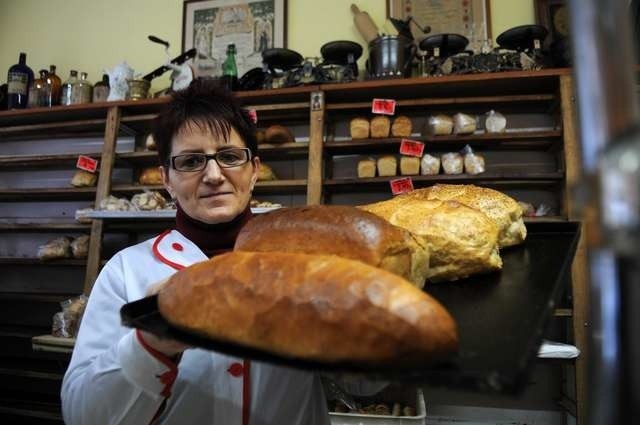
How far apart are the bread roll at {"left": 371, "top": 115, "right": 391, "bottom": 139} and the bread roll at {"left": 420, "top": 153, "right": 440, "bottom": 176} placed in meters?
0.34

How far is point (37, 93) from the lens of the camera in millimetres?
3668

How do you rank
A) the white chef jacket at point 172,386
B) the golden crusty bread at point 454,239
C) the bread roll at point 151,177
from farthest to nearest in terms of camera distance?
1. the bread roll at point 151,177
2. the white chef jacket at point 172,386
3. the golden crusty bread at point 454,239

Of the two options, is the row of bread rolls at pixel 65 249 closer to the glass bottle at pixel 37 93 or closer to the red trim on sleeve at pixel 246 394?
the glass bottle at pixel 37 93

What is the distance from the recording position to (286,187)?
3.15m

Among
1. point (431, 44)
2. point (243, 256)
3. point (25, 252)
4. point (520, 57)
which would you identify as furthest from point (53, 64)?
point (243, 256)

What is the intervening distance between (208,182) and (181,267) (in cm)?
26

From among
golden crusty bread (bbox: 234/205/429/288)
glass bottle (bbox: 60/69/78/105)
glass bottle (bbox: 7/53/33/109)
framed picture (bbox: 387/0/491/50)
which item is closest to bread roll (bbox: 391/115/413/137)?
framed picture (bbox: 387/0/491/50)

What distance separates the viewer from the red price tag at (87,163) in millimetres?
3473

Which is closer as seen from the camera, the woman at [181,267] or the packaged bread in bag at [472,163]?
the woman at [181,267]

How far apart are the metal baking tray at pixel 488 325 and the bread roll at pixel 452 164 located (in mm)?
1963

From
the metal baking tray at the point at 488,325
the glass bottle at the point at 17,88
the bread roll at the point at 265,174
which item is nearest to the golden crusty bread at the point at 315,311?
the metal baking tray at the point at 488,325

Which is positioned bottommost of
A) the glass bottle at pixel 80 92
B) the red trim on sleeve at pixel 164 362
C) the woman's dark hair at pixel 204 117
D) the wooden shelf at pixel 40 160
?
the red trim on sleeve at pixel 164 362

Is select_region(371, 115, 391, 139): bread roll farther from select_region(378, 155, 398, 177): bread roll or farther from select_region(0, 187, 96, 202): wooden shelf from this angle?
select_region(0, 187, 96, 202): wooden shelf

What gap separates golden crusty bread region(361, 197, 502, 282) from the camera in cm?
81
